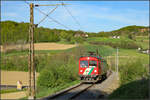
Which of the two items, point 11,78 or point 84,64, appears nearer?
point 84,64

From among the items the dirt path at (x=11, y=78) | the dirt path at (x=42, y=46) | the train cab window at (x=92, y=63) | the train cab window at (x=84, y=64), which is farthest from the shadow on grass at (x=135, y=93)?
the dirt path at (x=42, y=46)

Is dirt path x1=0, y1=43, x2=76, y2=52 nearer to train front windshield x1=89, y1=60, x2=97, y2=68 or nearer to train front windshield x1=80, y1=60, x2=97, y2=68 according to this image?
train front windshield x1=80, y1=60, x2=97, y2=68

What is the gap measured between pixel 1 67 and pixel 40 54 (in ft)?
41.9

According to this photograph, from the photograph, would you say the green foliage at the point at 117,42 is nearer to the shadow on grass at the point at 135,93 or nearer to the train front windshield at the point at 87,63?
the train front windshield at the point at 87,63

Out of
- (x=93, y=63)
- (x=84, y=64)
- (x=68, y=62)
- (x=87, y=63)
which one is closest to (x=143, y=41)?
(x=68, y=62)

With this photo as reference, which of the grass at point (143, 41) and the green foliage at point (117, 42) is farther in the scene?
the green foliage at point (117, 42)

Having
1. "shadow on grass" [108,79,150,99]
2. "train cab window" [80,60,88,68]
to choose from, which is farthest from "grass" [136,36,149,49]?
"shadow on grass" [108,79,150,99]

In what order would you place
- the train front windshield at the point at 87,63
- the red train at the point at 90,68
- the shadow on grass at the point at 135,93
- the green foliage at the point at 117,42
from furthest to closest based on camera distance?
the green foliage at the point at 117,42
the train front windshield at the point at 87,63
the red train at the point at 90,68
the shadow on grass at the point at 135,93

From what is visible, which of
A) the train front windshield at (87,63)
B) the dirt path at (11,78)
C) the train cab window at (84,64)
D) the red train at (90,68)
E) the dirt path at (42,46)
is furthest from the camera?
the dirt path at (42,46)

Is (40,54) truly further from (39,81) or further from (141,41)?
(39,81)

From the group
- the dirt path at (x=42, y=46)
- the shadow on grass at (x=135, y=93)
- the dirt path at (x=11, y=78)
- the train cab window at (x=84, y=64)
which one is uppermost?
the dirt path at (x=42, y=46)

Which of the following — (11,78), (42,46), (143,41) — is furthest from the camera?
(42,46)

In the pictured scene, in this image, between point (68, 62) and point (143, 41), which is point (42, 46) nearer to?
point (143, 41)

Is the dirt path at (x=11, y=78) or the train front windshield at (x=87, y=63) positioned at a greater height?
the train front windshield at (x=87, y=63)
